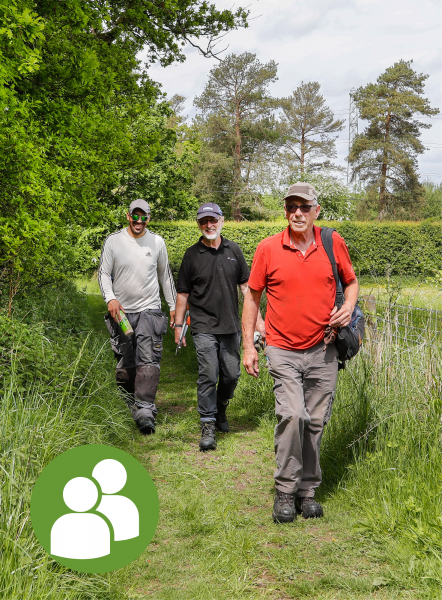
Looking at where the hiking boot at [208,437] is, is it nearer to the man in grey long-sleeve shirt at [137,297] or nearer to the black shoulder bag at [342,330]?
the man in grey long-sleeve shirt at [137,297]

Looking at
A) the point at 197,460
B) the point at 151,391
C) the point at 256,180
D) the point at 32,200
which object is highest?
the point at 256,180

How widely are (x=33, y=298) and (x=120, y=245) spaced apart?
1828 millimetres

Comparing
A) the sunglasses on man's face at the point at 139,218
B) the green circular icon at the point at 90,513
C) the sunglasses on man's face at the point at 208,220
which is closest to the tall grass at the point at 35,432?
the green circular icon at the point at 90,513

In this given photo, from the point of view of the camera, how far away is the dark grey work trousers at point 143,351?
5.71 m

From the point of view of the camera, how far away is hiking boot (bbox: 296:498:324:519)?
3.80 metres

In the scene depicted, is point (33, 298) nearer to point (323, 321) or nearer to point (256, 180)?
point (323, 321)

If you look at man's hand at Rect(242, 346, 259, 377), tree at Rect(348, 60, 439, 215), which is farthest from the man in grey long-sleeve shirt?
tree at Rect(348, 60, 439, 215)

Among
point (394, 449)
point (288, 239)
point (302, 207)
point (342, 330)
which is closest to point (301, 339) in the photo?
point (342, 330)

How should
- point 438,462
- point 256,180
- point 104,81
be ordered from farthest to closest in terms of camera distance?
point 256,180 → point 104,81 → point 438,462

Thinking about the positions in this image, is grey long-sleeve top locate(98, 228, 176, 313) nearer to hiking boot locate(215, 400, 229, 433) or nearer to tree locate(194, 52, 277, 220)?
hiking boot locate(215, 400, 229, 433)

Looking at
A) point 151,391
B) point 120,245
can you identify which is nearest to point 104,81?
point 120,245

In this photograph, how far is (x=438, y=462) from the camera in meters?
3.67

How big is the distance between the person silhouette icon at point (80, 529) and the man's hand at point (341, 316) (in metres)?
1.84

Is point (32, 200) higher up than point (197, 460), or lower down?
higher up
